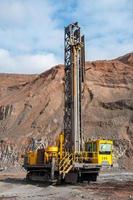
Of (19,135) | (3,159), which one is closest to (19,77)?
(19,135)

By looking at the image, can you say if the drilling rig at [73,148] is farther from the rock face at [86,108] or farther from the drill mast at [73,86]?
the rock face at [86,108]

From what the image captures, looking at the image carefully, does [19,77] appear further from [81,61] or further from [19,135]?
[81,61]

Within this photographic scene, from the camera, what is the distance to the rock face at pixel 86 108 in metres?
56.6

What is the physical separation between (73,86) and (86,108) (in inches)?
1473

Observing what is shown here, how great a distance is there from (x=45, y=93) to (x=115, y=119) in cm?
1716

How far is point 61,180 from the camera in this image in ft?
89.5

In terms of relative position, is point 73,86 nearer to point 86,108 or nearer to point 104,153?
point 104,153

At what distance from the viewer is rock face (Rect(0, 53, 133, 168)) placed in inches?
2230

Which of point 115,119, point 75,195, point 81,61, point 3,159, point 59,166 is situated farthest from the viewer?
point 115,119

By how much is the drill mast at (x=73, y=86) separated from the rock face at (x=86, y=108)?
21.6 m

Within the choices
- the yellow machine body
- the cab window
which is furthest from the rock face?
the yellow machine body

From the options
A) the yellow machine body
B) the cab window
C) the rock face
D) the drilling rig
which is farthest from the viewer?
the rock face

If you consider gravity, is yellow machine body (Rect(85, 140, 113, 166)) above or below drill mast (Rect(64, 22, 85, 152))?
below

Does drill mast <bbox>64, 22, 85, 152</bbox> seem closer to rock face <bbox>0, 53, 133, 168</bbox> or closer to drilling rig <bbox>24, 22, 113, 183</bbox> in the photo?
drilling rig <bbox>24, 22, 113, 183</bbox>
